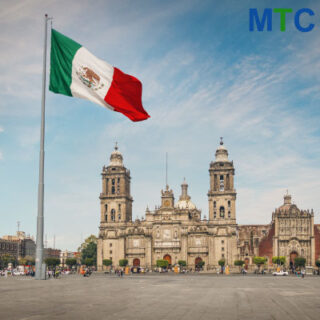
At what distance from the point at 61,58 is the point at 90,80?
52.8 inches

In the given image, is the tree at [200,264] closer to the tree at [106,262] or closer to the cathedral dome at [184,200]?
the tree at [106,262]

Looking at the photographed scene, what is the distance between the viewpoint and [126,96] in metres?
19.0

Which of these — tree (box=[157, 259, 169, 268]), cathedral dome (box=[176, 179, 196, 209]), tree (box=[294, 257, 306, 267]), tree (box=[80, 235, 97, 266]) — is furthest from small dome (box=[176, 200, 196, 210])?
tree (box=[294, 257, 306, 267])

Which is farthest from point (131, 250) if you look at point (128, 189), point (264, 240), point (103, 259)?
point (264, 240)

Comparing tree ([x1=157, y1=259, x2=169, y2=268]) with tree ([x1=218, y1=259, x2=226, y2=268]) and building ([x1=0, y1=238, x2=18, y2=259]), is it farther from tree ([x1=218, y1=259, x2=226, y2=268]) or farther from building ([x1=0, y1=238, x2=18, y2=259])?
building ([x1=0, y1=238, x2=18, y2=259])

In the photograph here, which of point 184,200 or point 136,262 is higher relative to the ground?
point 184,200

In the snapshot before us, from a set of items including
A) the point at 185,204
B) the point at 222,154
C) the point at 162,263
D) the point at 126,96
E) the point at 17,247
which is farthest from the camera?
the point at 17,247

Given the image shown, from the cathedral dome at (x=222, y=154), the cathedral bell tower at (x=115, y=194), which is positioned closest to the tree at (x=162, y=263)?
the cathedral bell tower at (x=115, y=194)

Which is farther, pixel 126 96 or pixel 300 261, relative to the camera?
pixel 300 261

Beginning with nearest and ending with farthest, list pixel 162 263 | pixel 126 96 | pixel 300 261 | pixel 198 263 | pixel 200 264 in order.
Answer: pixel 126 96
pixel 300 261
pixel 162 263
pixel 200 264
pixel 198 263

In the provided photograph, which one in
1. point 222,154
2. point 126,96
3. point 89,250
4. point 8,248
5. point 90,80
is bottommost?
point 8,248

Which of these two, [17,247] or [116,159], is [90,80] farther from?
[17,247]

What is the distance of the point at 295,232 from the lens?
108 meters

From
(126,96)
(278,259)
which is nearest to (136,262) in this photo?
(278,259)
